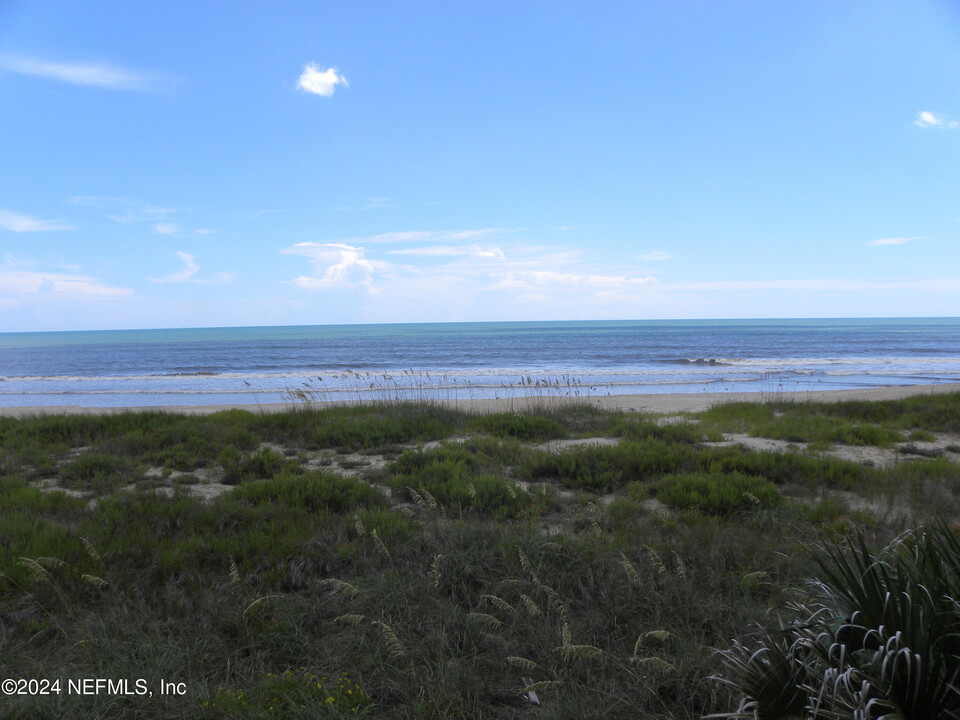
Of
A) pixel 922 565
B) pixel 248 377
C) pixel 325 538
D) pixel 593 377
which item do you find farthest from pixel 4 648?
pixel 248 377

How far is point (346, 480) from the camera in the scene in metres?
6.37

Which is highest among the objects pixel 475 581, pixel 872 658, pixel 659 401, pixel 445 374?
pixel 872 658

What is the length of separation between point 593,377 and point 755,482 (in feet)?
77.9

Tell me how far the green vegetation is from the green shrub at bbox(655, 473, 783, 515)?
3cm

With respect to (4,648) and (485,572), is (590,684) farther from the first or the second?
(4,648)

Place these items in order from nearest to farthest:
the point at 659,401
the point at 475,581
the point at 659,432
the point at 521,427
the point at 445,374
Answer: the point at 475,581, the point at 659,432, the point at 521,427, the point at 659,401, the point at 445,374

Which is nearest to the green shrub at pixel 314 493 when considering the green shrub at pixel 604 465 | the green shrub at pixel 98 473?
the green shrub at pixel 98 473

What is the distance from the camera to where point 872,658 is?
7.53 ft

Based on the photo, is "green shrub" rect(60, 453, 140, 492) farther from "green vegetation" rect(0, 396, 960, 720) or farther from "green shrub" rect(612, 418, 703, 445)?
"green shrub" rect(612, 418, 703, 445)

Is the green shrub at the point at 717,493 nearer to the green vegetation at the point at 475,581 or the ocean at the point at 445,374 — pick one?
the green vegetation at the point at 475,581

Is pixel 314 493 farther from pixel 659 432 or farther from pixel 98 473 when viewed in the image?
pixel 659 432

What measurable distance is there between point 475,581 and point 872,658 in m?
2.58

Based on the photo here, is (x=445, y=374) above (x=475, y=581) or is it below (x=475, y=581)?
below

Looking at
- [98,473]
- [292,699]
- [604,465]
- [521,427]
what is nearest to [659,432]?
[521,427]
